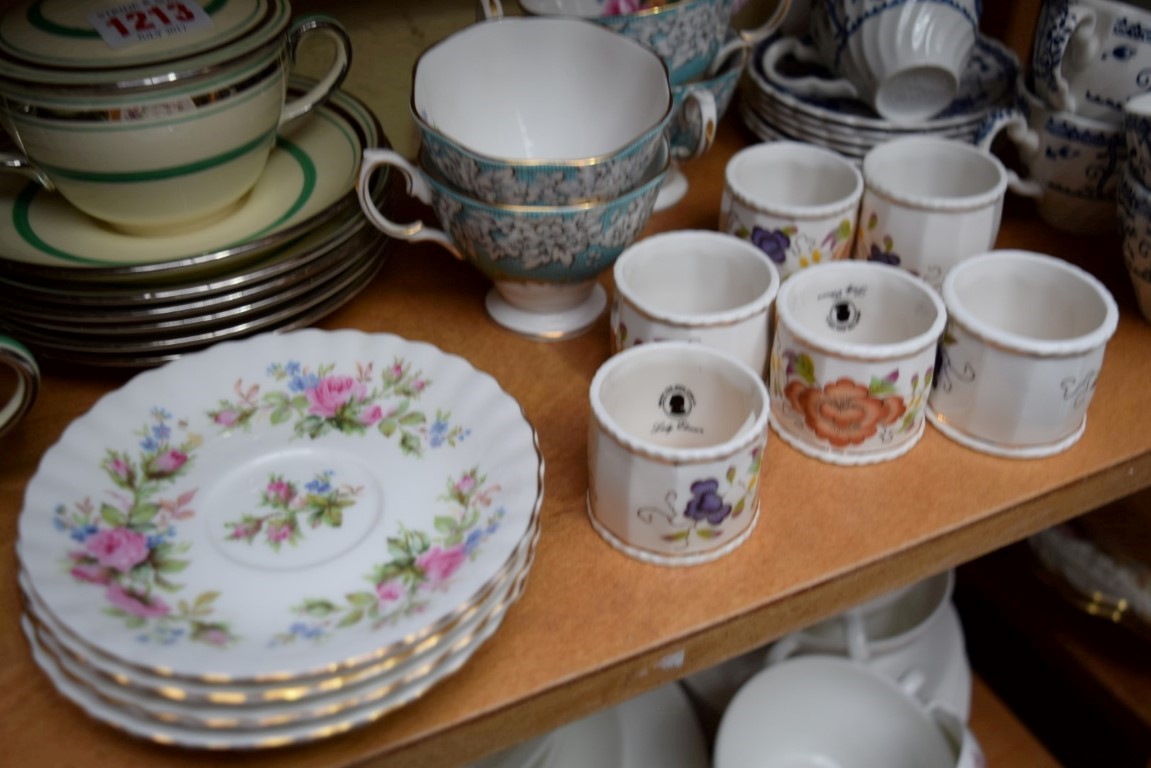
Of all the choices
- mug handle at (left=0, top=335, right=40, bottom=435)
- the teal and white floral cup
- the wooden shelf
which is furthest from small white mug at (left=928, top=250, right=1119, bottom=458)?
mug handle at (left=0, top=335, right=40, bottom=435)

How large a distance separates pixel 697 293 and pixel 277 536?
0.29m

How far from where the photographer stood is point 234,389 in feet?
1.86

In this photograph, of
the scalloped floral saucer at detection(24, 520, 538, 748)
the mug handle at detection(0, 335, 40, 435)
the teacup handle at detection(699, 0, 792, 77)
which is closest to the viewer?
the scalloped floral saucer at detection(24, 520, 538, 748)

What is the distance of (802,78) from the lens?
793 millimetres

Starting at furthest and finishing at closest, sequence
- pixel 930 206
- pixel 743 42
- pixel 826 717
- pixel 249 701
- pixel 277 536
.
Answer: pixel 826 717 < pixel 743 42 < pixel 930 206 < pixel 277 536 < pixel 249 701

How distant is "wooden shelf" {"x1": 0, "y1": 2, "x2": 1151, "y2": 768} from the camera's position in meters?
0.45

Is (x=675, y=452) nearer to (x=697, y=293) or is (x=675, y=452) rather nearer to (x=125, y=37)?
(x=697, y=293)

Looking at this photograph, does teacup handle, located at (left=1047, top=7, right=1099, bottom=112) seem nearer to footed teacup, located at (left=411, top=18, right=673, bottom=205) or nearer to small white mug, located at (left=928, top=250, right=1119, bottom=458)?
small white mug, located at (left=928, top=250, right=1119, bottom=458)

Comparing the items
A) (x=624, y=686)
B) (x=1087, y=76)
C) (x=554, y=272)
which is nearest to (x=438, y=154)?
(x=554, y=272)

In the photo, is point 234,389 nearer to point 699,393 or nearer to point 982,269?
point 699,393

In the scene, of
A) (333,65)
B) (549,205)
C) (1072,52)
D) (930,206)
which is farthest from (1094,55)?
(333,65)

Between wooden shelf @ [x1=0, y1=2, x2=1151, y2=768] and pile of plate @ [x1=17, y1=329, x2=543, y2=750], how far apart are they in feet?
0.11

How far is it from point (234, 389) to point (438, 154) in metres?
0.18

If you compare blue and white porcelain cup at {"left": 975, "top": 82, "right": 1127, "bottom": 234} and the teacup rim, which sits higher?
the teacup rim
